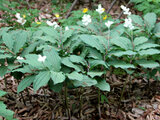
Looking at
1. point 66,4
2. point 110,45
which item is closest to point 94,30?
point 110,45

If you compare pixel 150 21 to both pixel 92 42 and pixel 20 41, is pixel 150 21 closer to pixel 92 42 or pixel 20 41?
pixel 92 42

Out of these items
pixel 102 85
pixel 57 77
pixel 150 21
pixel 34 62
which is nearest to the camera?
pixel 57 77

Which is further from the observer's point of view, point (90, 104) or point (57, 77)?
point (90, 104)

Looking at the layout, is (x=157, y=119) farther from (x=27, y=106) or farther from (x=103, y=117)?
(x=27, y=106)

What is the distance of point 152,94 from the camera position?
2.61 m

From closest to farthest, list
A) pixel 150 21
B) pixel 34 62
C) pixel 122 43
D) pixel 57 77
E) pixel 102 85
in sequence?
pixel 57 77, pixel 34 62, pixel 102 85, pixel 122 43, pixel 150 21

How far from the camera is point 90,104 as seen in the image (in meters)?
2.41

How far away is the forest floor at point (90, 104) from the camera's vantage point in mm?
2252

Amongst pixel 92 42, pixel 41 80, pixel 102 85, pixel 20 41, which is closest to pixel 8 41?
pixel 20 41

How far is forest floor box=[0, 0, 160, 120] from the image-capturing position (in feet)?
7.39

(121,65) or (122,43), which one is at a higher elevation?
(122,43)

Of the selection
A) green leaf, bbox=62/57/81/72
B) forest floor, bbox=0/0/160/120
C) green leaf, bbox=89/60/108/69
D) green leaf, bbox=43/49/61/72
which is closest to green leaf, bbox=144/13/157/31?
forest floor, bbox=0/0/160/120

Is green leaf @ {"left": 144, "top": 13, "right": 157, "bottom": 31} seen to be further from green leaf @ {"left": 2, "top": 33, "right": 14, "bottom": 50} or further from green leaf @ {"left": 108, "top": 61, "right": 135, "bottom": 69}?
green leaf @ {"left": 2, "top": 33, "right": 14, "bottom": 50}

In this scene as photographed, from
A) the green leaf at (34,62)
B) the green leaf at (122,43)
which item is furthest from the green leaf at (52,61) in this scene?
the green leaf at (122,43)
